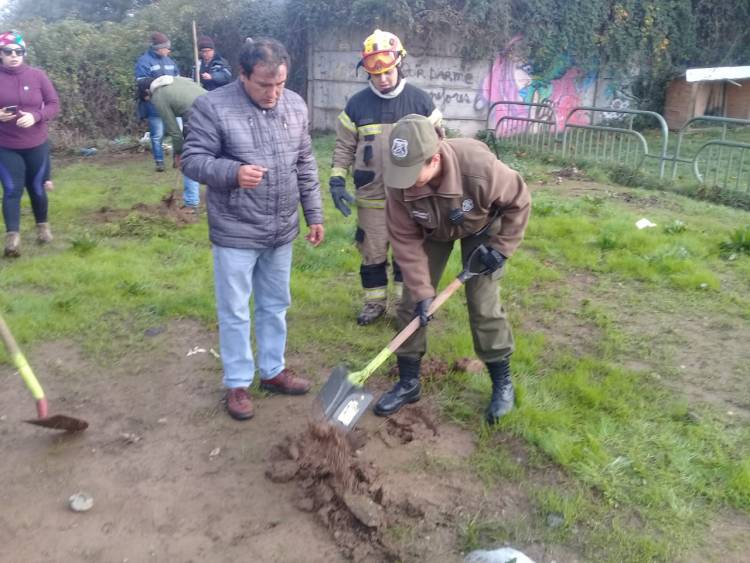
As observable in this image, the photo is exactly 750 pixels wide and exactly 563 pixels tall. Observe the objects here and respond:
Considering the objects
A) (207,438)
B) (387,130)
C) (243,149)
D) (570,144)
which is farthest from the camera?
(570,144)

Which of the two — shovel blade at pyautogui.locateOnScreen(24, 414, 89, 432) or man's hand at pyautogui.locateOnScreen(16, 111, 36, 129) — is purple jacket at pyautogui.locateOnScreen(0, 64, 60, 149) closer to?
man's hand at pyautogui.locateOnScreen(16, 111, 36, 129)

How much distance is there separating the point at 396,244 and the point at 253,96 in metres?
1.02

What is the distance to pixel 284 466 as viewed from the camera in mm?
3459

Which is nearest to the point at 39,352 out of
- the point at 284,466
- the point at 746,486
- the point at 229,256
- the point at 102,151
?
the point at 229,256

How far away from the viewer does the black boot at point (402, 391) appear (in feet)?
13.2

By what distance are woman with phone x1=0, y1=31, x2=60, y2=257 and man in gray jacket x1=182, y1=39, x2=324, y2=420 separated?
11.5 ft

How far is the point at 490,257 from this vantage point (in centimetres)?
365

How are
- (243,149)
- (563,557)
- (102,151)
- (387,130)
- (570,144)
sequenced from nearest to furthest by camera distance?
(563,557), (243,149), (387,130), (570,144), (102,151)

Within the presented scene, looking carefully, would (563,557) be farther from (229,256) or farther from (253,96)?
(253,96)

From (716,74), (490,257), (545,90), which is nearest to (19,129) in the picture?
(490,257)

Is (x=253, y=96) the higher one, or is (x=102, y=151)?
(x=253, y=96)

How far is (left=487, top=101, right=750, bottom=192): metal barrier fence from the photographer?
9.73 meters

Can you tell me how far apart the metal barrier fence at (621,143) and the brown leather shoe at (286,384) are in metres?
6.92

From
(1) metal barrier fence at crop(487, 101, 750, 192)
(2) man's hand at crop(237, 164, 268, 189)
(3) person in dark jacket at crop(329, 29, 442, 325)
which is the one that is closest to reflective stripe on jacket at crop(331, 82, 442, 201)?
(3) person in dark jacket at crop(329, 29, 442, 325)
